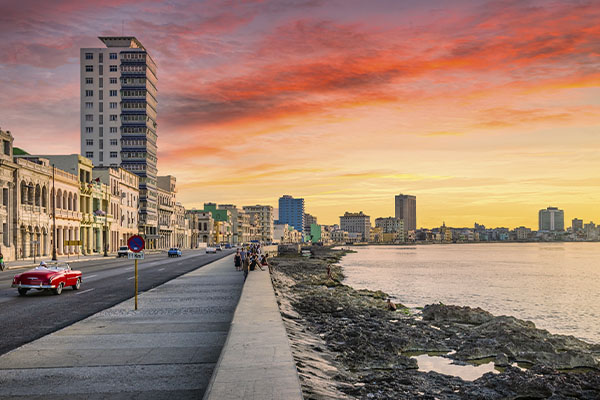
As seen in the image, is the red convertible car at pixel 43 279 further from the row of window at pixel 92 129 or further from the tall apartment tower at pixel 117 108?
the row of window at pixel 92 129

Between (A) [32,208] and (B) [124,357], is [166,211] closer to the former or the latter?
(A) [32,208]

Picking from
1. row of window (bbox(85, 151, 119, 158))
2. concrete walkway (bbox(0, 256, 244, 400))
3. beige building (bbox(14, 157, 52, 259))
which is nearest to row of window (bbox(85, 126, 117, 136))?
row of window (bbox(85, 151, 119, 158))

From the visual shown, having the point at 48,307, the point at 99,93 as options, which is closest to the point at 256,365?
the point at 48,307

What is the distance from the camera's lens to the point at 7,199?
63781mm

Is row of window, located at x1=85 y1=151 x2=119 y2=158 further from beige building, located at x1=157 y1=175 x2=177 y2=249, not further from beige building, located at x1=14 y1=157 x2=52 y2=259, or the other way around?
beige building, located at x1=14 y1=157 x2=52 y2=259

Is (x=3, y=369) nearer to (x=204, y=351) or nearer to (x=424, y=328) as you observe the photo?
(x=204, y=351)

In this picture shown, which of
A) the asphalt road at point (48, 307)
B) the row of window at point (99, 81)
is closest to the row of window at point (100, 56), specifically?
the row of window at point (99, 81)

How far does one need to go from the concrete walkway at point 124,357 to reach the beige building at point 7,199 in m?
49.3

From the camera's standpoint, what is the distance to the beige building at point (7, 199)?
62.4 m

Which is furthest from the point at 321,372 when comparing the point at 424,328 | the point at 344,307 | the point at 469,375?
the point at 344,307

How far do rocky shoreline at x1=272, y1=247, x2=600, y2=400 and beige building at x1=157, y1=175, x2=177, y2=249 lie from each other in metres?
120

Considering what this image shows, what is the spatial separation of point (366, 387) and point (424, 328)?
43.3ft

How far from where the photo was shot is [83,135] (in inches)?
5620

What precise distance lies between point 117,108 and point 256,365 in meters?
141
